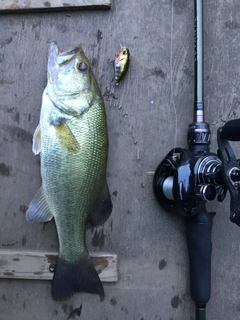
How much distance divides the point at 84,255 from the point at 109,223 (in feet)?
0.67

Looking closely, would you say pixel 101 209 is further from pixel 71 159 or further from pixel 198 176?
pixel 198 176

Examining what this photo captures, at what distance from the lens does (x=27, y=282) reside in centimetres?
159

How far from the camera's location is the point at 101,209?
1.50 m

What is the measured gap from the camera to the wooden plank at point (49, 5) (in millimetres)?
1554

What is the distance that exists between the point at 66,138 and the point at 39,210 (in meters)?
0.35

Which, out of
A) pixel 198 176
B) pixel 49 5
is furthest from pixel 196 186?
pixel 49 5

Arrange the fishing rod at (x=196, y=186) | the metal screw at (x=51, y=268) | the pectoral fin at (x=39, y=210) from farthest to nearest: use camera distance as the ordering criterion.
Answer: the metal screw at (x=51, y=268) → the pectoral fin at (x=39, y=210) → the fishing rod at (x=196, y=186)

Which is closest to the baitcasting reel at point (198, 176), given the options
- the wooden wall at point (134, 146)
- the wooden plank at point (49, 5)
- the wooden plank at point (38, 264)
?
the wooden wall at point (134, 146)

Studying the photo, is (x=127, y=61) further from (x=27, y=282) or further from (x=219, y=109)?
(x=27, y=282)

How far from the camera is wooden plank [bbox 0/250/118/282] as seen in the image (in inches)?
61.0

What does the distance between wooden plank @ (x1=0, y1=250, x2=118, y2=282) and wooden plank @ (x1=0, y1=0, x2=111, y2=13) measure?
1.13m

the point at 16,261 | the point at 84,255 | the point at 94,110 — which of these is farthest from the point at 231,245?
the point at 16,261

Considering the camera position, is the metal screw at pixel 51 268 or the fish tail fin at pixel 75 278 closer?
the fish tail fin at pixel 75 278

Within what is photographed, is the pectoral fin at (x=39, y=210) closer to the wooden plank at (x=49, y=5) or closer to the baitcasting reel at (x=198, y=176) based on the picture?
the baitcasting reel at (x=198, y=176)
